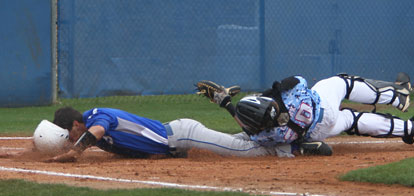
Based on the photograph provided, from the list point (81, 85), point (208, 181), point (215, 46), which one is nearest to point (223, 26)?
point (215, 46)

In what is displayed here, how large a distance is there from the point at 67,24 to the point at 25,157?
5.43 meters

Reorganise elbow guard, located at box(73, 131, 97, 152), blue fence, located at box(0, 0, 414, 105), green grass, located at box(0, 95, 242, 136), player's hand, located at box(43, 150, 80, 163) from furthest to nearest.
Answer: blue fence, located at box(0, 0, 414, 105) → green grass, located at box(0, 95, 242, 136) → player's hand, located at box(43, 150, 80, 163) → elbow guard, located at box(73, 131, 97, 152)

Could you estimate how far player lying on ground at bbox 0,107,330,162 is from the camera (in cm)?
641

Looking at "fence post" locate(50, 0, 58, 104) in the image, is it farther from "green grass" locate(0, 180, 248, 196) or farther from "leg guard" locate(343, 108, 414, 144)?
"green grass" locate(0, 180, 248, 196)

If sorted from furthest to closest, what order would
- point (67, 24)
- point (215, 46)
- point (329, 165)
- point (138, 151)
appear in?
point (215, 46)
point (67, 24)
point (138, 151)
point (329, 165)

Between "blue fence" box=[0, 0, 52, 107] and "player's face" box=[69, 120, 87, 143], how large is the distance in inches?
222

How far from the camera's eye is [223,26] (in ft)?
42.0

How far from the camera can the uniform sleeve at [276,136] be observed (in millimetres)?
6617

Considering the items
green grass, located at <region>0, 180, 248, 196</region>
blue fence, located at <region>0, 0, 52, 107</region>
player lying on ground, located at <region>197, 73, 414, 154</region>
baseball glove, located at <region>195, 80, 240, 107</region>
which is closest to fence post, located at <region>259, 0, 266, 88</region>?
blue fence, located at <region>0, 0, 52, 107</region>

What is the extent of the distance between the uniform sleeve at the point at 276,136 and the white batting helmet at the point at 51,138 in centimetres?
180

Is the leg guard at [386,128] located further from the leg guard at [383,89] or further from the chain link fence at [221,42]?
the chain link fence at [221,42]

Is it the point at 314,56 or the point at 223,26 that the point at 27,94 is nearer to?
the point at 223,26

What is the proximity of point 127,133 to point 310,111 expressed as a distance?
1703mm

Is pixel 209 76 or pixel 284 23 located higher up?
pixel 284 23
